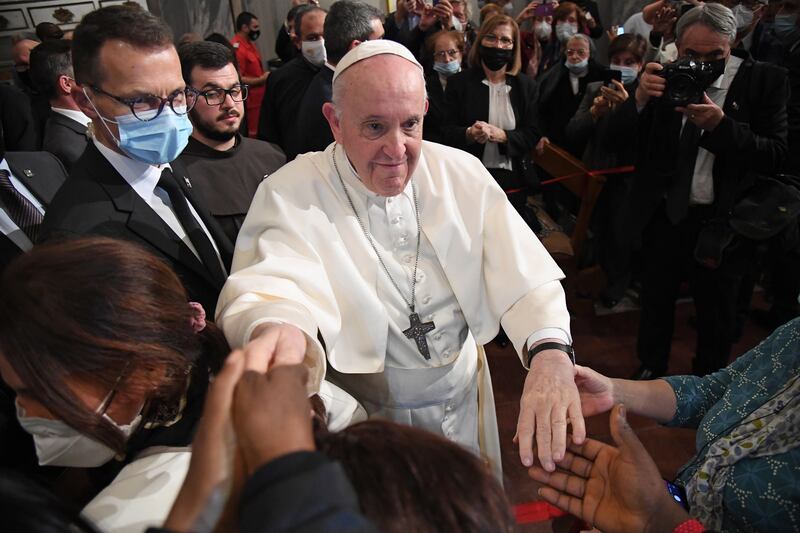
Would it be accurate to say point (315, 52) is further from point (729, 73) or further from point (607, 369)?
point (607, 369)

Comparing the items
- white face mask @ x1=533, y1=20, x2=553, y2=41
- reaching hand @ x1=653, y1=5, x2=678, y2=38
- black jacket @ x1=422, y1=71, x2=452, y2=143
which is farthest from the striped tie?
white face mask @ x1=533, y1=20, x2=553, y2=41

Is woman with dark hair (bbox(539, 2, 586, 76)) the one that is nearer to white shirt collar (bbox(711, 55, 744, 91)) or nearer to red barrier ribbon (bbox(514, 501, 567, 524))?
white shirt collar (bbox(711, 55, 744, 91))

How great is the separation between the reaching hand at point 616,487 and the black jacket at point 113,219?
4.43 feet

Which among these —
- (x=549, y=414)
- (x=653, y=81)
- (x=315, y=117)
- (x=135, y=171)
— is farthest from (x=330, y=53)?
(x=549, y=414)

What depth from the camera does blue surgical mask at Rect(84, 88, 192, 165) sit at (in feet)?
6.19

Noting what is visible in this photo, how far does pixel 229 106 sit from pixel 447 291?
1.51 m

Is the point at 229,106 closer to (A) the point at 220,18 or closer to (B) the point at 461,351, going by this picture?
(B) the point at 461,351

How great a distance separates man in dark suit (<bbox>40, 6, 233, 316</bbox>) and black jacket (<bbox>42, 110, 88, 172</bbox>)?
4.02ft

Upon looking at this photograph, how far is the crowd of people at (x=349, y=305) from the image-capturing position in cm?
79

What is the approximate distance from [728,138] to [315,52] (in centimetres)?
285

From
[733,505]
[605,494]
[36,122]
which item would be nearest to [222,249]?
[605,494]

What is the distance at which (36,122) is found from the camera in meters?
4.68

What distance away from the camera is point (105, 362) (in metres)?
1.15

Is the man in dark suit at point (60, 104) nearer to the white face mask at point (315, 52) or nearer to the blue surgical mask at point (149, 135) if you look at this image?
the blue surgical mask at point (149, 135)
